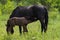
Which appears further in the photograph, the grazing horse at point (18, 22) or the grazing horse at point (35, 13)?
the grazing horse at point (35, 13)

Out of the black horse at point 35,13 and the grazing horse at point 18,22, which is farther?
the black horse at point 35,13

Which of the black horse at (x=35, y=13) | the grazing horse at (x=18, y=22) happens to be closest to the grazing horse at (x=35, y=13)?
the black horse at (x=35, y=13)

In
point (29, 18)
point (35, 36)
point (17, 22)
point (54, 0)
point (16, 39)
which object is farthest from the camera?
point (54, 0)

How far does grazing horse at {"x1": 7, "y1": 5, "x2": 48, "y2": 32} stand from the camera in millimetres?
12820

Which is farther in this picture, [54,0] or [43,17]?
[54,0]

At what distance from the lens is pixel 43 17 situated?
505 inches

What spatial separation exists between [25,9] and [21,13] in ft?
0.96

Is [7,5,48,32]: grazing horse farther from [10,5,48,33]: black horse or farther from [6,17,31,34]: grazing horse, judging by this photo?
[6,17,31,34]: grazing horse

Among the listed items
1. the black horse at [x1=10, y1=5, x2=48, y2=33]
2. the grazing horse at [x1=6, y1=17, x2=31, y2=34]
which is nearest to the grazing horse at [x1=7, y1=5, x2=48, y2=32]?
the black horse at [x1=10, y1=5, x2=48, y2=33]

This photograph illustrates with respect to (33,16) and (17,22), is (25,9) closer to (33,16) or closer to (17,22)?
(33,16)

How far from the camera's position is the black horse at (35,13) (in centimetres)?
1282

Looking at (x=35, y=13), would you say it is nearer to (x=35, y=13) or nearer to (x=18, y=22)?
(x=35, y=13)

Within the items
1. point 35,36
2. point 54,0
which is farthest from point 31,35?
point 54,0

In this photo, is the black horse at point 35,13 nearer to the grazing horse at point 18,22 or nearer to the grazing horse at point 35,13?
the grazing horse at point 35,13
